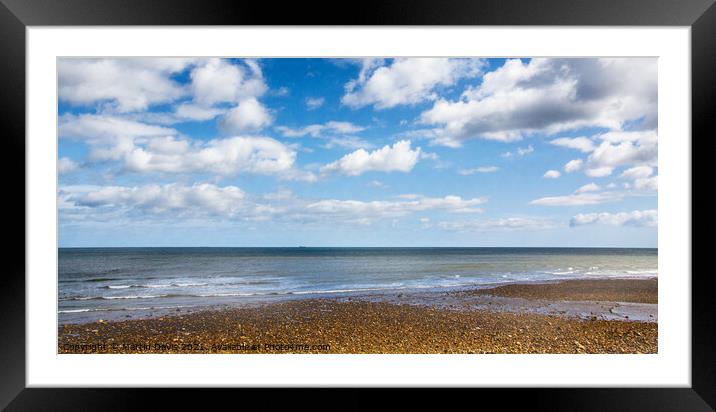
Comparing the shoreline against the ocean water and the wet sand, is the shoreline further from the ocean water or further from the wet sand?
the wet sand

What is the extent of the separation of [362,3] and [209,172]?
12018 mm

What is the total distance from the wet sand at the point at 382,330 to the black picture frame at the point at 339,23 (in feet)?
5.14

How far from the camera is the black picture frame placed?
140 cm

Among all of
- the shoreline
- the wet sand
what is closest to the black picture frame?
the wet sand

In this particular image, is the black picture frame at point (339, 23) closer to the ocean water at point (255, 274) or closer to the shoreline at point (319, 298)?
the shoreline at point (319, 298)

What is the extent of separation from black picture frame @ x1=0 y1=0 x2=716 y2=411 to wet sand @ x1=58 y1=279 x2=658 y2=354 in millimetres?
1568

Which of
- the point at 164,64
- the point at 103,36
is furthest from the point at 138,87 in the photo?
the point at 103,36

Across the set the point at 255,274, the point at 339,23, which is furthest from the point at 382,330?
the point at 255,274

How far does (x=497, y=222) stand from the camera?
12.5 meters

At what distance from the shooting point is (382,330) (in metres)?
3.76

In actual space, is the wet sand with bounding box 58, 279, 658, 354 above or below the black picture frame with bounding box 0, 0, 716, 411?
below

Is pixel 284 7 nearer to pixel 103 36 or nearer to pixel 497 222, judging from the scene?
pixel 103 36

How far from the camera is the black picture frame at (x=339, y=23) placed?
1402 mm

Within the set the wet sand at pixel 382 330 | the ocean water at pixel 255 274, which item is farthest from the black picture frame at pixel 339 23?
the ocean water at pixel 255 274
